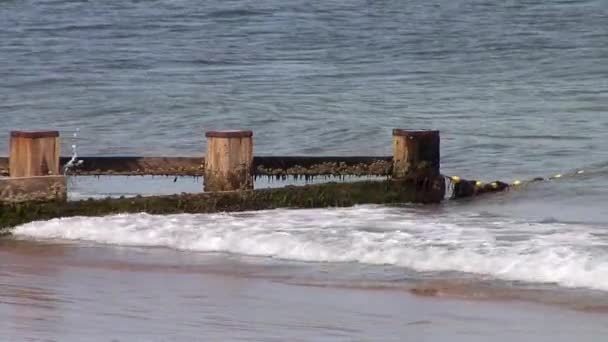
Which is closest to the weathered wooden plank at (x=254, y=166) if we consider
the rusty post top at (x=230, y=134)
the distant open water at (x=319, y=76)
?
the rusty post top at (x=230, y=134)

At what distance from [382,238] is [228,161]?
1503mm

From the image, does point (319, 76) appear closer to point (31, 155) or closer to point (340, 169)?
point (340, 169)

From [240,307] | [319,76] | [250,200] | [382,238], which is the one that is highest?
[319,76]

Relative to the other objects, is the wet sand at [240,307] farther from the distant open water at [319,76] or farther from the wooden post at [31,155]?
the distant open water at [319,76]

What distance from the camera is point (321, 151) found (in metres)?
16.0

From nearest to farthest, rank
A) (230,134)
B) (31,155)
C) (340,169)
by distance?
(31,155), (230,134), (340,169)

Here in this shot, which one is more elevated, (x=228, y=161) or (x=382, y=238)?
(x=228, y=161)

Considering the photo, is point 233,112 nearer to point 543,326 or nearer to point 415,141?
point 415,141

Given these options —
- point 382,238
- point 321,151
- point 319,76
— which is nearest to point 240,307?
point 382,238

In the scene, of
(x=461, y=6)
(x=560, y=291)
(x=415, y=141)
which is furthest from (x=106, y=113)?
(x=461, y=6)

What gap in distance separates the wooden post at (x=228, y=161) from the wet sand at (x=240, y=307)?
1.49 m

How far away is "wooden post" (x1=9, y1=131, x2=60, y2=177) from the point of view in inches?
376

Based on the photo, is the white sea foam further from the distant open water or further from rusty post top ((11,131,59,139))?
the distant open water

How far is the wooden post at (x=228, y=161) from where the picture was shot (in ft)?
32.9
